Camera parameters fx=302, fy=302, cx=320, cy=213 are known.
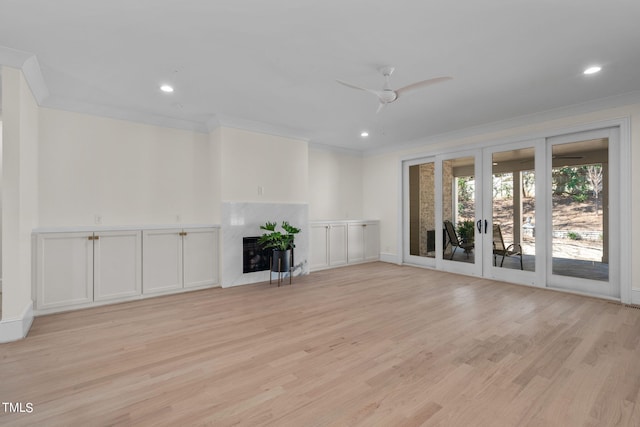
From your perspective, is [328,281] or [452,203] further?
[452,203]

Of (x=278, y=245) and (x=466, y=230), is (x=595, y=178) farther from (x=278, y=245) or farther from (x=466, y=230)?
(x=278, y=245)

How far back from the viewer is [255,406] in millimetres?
1843

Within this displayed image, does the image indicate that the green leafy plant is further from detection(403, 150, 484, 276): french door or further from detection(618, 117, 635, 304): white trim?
detection(618, 117, 635, 304): white trim

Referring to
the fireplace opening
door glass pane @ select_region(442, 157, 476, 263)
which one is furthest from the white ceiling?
the fireplace opening

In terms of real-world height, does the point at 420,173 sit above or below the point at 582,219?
above

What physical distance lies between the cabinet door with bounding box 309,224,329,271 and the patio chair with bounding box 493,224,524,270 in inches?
120

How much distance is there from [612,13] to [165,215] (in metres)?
5.51

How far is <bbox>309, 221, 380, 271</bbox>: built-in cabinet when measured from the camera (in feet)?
20.2

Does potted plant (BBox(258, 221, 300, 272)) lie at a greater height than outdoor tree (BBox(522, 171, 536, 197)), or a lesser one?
lesser

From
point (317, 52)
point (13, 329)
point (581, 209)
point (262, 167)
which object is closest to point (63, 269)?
point (13, 329)

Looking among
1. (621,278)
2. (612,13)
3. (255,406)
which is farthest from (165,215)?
(621,278)

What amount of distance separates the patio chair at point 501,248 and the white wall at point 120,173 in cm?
471

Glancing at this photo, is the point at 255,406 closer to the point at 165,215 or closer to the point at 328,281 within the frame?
the point at 328,281

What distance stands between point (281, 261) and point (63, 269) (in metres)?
2.74
